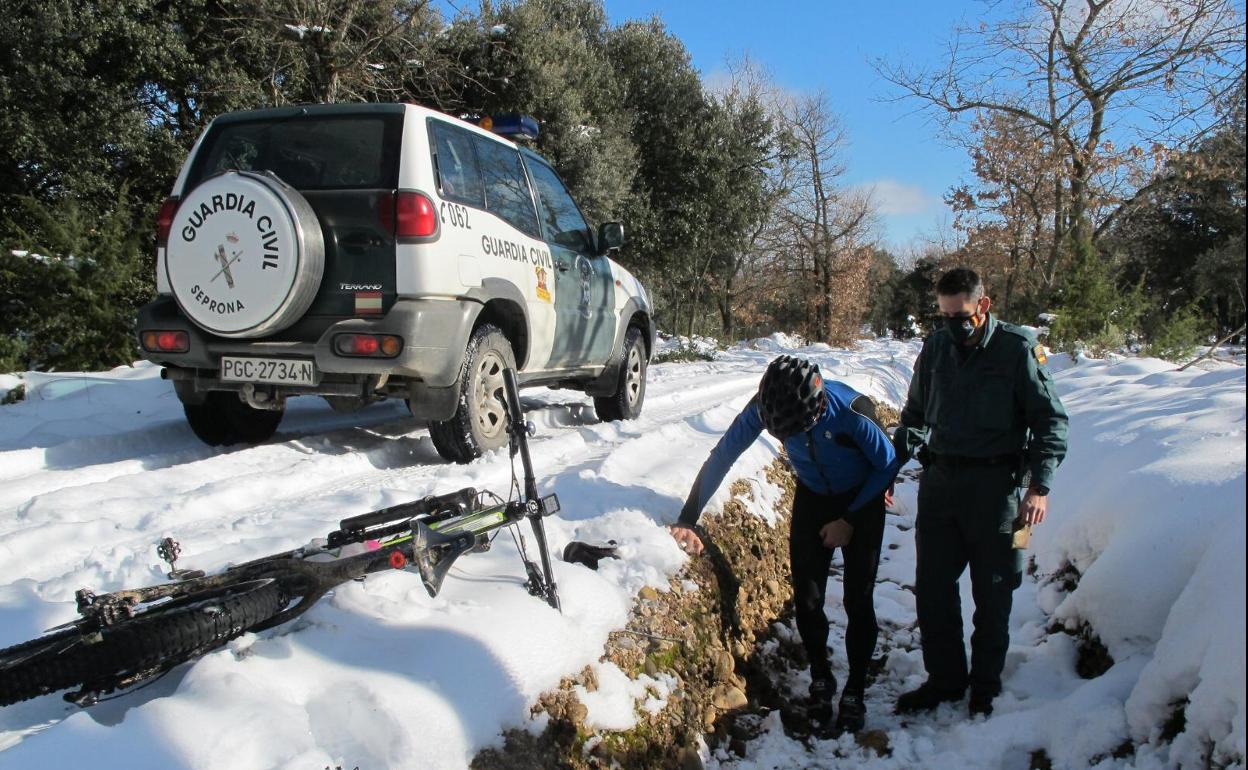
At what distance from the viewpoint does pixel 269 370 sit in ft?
12.9

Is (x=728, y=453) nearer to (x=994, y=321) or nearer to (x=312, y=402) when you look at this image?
(x=994, y=321)

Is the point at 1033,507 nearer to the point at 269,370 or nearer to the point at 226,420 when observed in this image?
the point at 269,370

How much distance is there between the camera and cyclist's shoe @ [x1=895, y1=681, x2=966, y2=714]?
3363 millimetres

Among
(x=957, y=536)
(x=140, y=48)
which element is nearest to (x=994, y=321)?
(x=957, y=536)

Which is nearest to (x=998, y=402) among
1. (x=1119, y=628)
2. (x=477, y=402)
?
(x=1119, y=628)

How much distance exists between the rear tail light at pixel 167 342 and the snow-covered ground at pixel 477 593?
63cm

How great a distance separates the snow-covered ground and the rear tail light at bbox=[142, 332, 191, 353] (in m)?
0.63

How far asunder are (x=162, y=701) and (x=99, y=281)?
22.7 feet

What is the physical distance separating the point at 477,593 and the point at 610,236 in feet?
12.6

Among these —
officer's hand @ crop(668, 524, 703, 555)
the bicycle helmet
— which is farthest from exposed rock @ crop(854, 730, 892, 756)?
the bicycle helmet

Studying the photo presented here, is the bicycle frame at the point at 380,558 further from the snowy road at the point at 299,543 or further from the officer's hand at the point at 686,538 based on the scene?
the officer's hand at the point at 686,538

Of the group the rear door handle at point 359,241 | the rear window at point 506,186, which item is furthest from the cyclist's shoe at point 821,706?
the rear window at point 506,186

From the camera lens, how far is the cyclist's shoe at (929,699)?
336cm

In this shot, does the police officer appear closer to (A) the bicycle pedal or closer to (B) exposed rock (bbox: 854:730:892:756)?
(B) exposed rock (bbox: 854:730:892:756)
